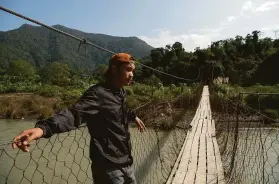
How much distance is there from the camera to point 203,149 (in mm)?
3988

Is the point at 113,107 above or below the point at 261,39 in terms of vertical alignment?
below

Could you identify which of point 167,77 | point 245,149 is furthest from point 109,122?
point 167,77

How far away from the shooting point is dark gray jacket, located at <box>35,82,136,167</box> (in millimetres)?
1209

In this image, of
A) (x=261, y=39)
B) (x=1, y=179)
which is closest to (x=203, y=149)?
(x=1, y=179)

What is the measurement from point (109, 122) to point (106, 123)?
0.02m

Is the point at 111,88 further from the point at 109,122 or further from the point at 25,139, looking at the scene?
the point at 25,139

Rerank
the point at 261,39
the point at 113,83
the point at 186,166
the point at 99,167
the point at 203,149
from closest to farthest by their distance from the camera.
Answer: the point at 99,167 < the point at 113,83 < the point at 186,166 < the point at 203,149 < the point at 261,39

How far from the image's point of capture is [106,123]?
131 cm

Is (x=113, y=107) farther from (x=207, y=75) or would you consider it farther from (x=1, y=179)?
(x=207, y=75)

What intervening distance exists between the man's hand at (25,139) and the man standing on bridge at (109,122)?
22 centimetres

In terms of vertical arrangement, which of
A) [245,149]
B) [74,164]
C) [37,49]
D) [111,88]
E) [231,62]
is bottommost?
[74,164]

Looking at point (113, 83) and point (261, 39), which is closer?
point (113, 83)

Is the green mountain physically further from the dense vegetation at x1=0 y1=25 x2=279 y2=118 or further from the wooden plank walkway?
the wooden plank walkway

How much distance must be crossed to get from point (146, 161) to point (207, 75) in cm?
3005
